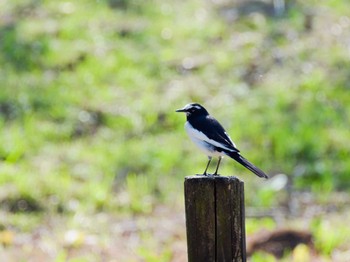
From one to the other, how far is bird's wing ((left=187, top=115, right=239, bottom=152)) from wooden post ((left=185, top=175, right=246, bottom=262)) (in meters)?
1.06

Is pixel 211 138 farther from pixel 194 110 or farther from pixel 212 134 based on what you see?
pixel 194 110

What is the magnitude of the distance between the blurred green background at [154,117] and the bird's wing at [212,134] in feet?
7.36

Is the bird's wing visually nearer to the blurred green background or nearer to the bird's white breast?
the bird's white breast

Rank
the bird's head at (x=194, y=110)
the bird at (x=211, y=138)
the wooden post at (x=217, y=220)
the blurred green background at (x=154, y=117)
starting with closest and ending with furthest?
the wooden post at (x=217, y=220) < the bird at (x=211, y=138) < the bird's head at (x=194, y=110) < the blurred green background at (x=154, y=117)

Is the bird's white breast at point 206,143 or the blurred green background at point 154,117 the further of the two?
the blurred green background at point 154,117

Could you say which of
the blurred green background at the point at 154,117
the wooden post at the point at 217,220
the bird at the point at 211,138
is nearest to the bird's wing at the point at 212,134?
the bird at the point at 211,138

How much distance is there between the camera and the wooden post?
3.42m

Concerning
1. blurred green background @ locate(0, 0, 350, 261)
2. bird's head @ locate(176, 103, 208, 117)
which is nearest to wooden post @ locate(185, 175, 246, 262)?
bird's head @ locate(176, 103, 208, 117)

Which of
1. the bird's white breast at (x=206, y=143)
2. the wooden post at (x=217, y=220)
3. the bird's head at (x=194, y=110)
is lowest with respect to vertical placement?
the wooden post at (x=217, y=220)

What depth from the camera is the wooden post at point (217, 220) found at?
3.42m

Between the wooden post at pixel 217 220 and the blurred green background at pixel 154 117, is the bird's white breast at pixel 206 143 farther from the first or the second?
Result: the blurred green background at pixel 154 117

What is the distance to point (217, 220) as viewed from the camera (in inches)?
135

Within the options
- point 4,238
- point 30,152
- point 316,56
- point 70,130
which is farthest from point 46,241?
point 316,56

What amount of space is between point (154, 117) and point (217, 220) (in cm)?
652
